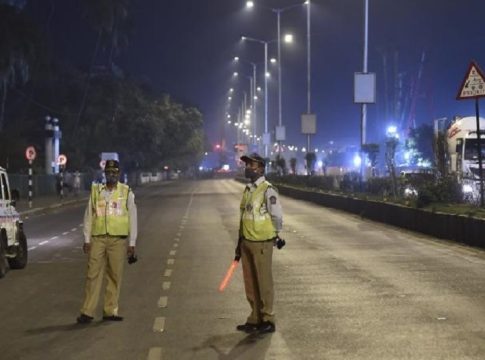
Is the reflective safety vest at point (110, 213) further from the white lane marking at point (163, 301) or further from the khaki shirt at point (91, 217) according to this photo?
the white lane marking at point (163, 301)

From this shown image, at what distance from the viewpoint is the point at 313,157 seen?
5897 cm

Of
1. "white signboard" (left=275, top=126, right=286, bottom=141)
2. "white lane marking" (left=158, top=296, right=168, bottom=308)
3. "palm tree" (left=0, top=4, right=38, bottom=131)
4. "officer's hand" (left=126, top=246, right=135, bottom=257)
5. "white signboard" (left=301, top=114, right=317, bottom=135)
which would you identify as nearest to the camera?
"officer's hand" (left=126, top=246, right=135, bottom=257)

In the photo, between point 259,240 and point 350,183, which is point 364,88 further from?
point 259,240

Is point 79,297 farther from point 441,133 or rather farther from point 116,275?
point 441,133

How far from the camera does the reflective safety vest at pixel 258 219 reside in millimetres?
8945

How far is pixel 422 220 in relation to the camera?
74.7 ft

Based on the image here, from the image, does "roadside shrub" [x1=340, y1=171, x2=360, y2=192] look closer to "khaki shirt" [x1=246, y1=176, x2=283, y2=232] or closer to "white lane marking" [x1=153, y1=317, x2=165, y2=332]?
"white lane marking" [x1=153, y1=317, x2=165, y2=332]

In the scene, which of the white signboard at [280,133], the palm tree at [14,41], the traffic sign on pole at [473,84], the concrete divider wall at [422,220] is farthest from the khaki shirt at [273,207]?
the white signboard at [280,133]

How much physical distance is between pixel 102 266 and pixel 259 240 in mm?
1993

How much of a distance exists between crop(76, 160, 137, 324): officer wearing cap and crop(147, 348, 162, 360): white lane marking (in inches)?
62.4

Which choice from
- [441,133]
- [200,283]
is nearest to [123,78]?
[441,133]

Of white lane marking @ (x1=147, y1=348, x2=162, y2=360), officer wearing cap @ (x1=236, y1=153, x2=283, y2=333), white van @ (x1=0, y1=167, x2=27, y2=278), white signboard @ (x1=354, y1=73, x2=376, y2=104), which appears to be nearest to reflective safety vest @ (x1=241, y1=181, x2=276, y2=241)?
officer wearing cap @ (x1=236, y1=153, x2=283, y2=333)

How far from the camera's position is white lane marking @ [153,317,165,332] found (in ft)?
30.6

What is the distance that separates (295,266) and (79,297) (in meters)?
4.83
